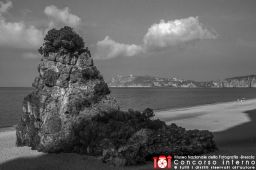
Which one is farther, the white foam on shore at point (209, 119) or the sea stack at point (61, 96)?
the white foam on shore at point (209, 119)

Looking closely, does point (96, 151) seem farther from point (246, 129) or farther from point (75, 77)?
point (246, 129)

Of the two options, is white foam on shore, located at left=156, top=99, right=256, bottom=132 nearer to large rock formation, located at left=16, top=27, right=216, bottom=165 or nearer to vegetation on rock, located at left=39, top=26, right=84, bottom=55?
large rock formation, located at left=16, top=27, right=216, bottom=165

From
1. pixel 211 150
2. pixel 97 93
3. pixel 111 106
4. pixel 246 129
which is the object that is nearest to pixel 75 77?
pixel 97 93

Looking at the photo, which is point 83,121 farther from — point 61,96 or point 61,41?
point 61,41

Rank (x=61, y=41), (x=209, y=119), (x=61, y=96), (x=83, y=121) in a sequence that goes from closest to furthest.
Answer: (x=83, y=121) → (x=61, y=96) → (x=61, y=41) → (x=209, y=119)

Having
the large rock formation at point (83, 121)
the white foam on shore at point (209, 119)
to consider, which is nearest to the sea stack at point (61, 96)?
the large rock formation at point (83, 121)

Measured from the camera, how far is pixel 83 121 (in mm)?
16266

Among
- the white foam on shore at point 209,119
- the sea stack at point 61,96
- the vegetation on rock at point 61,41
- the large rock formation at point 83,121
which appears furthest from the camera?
the white foam on shore at point 209,119

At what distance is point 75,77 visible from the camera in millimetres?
17516


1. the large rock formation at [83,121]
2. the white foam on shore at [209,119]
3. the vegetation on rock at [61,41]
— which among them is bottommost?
the white foam on shore at [209,119]

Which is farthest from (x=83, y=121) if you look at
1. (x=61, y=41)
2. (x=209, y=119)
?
(x=209, y=119)

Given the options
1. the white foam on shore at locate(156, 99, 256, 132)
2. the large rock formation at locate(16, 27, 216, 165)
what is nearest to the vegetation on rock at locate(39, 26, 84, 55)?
the large rock formation at locate(16, 27, 216, 165)

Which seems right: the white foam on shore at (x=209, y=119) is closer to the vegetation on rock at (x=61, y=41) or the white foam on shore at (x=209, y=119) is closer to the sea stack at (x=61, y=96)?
the sea stack at (x=61, y=96)

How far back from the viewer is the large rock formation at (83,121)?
1391 cm
